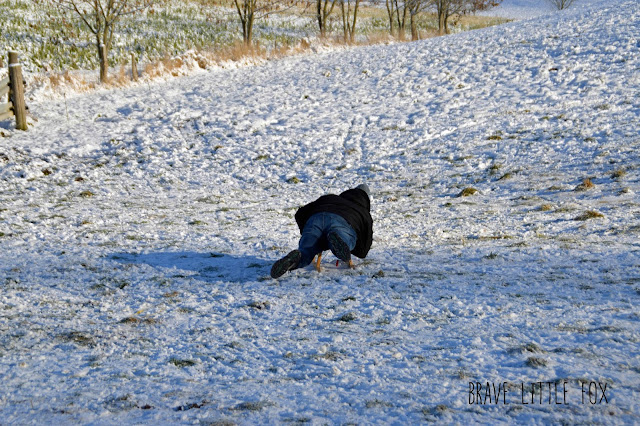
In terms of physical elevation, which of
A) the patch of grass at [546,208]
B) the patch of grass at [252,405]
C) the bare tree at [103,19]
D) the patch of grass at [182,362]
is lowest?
the patch of grass at [252,405]

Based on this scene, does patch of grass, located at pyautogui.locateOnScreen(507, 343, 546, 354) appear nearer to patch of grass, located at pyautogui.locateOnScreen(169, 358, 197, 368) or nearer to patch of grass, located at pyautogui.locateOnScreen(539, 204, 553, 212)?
patch of grass, located at pyautogui.locateOnScreen(169, 358, 197, 368)

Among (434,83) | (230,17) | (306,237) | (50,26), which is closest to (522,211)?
(306,237)

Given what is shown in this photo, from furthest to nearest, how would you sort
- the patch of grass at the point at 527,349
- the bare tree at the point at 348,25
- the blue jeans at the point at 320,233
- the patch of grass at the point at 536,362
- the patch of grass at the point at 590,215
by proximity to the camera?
the bare tree at the point at 348,25
the patch of grass at the point at 590,215
the blue jeans at the point at 320,233
the patch of grass at the point at 527,349
the patch of grass at the point at 536,362

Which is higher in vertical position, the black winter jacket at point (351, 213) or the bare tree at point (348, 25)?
Result: the bare tree at point (348, 25)

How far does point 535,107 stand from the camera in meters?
12.6

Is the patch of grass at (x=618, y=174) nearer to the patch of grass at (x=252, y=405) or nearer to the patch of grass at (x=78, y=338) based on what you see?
the patch of grass at (x=252, y=405)

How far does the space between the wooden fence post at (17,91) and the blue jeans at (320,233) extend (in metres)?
10.7

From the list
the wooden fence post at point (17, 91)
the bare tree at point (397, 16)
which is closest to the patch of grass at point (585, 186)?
the wooden fence post at point (17, 91)

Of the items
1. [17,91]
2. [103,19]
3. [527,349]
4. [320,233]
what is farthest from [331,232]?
[103,19]

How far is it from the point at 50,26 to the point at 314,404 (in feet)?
103

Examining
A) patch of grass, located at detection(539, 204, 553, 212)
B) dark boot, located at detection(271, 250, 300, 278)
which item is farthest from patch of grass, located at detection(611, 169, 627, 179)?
dark boot, located at detection(271, 250, 300, 278)

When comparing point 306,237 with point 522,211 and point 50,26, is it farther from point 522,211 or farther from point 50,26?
point 50,26

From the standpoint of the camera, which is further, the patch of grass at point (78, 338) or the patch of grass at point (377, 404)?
the patch of grass at point (78, 338)

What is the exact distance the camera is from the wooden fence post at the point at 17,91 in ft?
43.0
